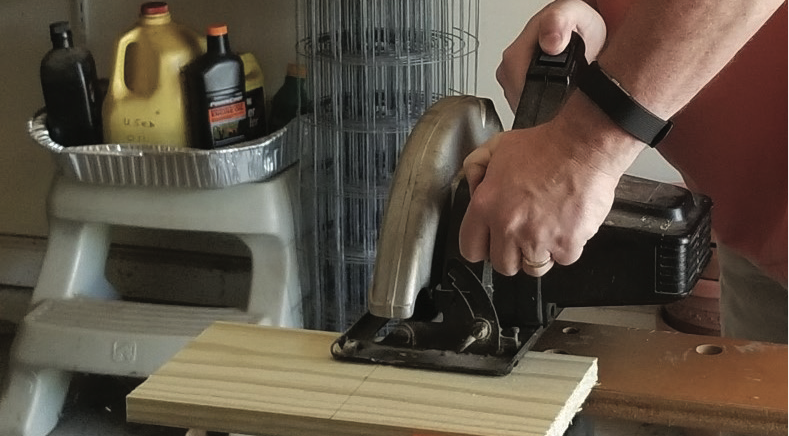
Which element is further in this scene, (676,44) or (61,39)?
(61,39)

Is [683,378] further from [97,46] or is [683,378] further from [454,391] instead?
[97,46]

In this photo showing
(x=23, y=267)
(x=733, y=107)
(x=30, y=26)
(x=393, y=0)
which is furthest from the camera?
(x=23, y=267)

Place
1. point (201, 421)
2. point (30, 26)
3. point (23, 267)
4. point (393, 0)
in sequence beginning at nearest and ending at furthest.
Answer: point (201, 421) < point (393, 0) < point (30, 26) < point (23, 267)

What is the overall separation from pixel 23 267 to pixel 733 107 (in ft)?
5.84

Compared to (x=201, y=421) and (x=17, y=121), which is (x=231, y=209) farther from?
(x=201, y=421)

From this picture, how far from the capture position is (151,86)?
1822mm

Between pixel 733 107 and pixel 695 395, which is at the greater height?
pixel 733 107

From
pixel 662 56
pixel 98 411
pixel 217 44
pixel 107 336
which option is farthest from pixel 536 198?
pixel 98 411

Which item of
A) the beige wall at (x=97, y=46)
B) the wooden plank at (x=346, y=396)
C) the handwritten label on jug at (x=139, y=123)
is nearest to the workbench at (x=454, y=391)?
the wooden plank at (x=346, y=396)

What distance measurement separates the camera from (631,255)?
812mm

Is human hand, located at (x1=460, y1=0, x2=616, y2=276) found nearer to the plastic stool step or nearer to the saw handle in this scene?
the saw handle

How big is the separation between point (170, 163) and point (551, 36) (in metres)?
1.01

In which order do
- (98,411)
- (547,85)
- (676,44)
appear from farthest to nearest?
(98,411)
(547,85)
(676,44)

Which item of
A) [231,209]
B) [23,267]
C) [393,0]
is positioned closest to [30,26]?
[23,267]
